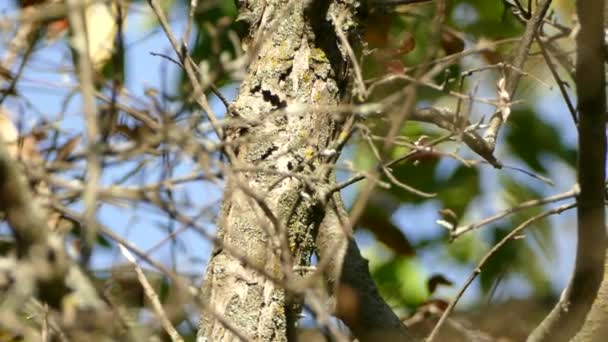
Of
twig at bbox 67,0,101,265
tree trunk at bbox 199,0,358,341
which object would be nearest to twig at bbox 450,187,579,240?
tree trunk at bbox 199,0,358,341

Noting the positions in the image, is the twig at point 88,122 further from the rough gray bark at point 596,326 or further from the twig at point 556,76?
the rough gray bark at point 596,326

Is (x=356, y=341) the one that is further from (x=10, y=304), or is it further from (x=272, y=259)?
(x=10, y=304)

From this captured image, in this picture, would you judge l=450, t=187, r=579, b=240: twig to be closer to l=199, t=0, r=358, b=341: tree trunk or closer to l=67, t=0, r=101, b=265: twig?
l=199, t=0, r=358, b=341: tree trunk

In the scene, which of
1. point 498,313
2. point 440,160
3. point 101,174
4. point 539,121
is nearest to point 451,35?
point 440,160

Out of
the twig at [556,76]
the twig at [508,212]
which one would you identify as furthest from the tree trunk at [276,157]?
the twig at [556,76]

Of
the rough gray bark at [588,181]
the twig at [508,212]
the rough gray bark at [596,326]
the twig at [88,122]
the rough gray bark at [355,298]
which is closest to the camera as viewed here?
the twig at [88,122]

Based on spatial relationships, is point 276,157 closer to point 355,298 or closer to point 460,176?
point 355,298

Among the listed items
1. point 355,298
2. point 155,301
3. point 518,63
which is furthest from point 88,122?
point 355,298
